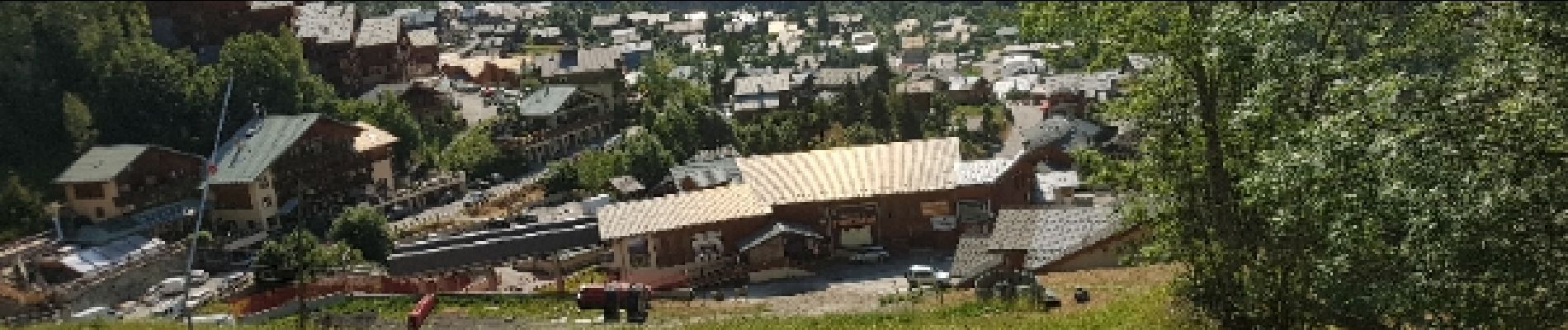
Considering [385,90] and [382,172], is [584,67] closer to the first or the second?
[385,90]

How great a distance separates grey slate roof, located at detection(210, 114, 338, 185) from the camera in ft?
147

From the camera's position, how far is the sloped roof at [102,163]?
43156mm

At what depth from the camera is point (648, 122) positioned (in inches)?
2331

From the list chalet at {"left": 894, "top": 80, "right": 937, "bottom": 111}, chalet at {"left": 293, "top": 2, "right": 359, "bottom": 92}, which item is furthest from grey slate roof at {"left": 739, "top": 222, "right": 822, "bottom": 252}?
chalet at {"left": 293, "top": 2, "right": 359, "bottom": 92}

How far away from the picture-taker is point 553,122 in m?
58.0

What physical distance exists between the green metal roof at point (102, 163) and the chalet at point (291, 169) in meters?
2.81

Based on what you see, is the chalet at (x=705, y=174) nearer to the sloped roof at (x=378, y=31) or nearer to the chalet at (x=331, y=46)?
the chalet at (x=331, y=46)

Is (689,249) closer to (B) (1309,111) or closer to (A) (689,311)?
(A) (689,311)

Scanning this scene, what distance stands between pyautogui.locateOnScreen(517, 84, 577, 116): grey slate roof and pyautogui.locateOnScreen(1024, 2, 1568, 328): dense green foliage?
138 feet

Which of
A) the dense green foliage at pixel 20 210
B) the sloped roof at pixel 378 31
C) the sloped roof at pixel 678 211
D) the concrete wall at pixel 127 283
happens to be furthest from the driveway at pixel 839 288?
the sloped roof at pixel 378 31

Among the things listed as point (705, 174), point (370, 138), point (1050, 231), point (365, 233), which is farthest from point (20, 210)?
point (1050, 231)

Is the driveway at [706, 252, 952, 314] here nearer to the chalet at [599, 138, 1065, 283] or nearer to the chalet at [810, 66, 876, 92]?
the chalet at [599, 138, 1065, 283]

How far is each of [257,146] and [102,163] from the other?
5.03 metres

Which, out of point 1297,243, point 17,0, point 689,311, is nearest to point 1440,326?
point 1297,243
